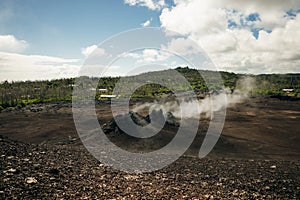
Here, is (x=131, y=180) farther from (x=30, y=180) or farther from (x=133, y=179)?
(x=30, y=180)

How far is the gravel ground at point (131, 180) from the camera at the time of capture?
231 inches

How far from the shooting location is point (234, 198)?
19.5 ft

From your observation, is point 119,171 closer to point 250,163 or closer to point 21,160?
point 21,160

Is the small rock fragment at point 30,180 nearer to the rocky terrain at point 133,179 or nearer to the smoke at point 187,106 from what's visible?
the rocky terrain at point 133,179

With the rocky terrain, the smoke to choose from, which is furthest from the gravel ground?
the smoke

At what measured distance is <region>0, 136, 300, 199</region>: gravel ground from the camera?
586cm

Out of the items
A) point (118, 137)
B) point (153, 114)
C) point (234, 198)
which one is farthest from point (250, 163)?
point (153, 114)

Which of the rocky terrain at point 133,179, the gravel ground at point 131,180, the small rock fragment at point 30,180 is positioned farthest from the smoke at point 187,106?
the small rock fragment at point 30,180

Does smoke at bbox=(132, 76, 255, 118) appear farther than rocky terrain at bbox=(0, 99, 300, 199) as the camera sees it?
Yes

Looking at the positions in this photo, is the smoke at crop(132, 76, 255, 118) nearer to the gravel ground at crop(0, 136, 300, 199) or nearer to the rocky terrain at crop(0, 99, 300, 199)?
the rocky terrain at crop(0, 99, 300, 199)

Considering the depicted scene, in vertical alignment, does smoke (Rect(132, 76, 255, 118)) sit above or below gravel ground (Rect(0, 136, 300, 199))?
above

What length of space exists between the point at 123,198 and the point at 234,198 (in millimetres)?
2590

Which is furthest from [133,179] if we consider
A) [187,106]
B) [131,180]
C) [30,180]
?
[187,106]

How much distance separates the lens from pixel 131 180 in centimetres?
687
